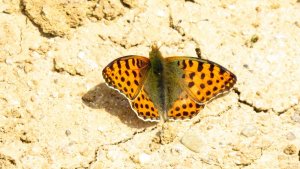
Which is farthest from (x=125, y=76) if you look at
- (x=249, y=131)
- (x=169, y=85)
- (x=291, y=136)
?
(x=291, y=136)

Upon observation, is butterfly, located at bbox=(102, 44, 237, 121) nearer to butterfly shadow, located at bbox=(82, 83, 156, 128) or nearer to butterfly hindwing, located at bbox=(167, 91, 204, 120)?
butterfly hindwing, located at bbox=(167, 91, 204, 120)

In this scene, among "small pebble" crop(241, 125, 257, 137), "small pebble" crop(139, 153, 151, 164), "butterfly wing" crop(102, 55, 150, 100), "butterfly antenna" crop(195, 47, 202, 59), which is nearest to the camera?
"butterfly wing" crop(102, 55, 150, 100)

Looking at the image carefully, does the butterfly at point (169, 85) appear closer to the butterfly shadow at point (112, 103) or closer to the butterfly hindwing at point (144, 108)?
the butterfly hindwing at point (144, 108)

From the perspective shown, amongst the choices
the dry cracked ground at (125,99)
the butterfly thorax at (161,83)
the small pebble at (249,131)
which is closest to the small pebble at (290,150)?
the dry cracked ground at (125,99)

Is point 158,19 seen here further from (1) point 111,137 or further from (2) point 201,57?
(1) point 111,137

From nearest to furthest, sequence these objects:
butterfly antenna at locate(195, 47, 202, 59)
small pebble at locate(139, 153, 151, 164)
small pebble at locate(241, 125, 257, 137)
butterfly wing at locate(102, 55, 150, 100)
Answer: butterfly wing at locate(102, 55, 150, 100) < small pebble at locate(139, 153, 151, 164) < small pebble at locate(241, 125, 257, 137) < butterfly antenna at locate(195, 47, 202, 59)

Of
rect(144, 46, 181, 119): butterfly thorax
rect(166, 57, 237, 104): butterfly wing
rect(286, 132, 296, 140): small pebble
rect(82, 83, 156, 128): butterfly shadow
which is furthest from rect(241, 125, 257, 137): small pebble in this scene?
rect(82, 83, 156, 128): butterfly shadow
